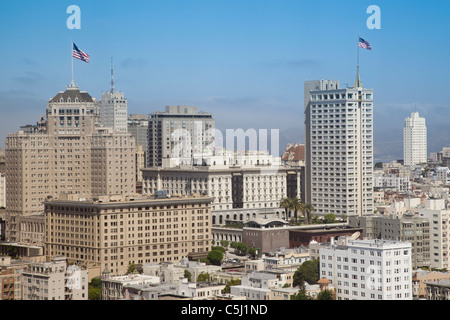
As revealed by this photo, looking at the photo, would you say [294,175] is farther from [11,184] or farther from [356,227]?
[11,184]

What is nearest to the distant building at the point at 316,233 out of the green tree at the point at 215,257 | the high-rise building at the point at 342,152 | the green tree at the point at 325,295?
the green tree at the point at 215,257

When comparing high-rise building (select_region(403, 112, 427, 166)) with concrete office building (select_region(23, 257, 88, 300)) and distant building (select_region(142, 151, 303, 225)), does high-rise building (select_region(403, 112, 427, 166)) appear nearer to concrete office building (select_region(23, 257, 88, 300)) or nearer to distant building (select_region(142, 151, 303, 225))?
distant building (select_region(142, 151, 303, 225))

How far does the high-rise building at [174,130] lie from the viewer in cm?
8600

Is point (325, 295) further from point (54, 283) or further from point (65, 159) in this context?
point (65, 159)

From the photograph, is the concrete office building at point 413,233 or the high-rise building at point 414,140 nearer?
the concrete office building at point 413,233

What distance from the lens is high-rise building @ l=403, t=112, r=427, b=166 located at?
124 metres

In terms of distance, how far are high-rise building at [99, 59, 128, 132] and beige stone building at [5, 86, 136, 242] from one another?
38.2 meters

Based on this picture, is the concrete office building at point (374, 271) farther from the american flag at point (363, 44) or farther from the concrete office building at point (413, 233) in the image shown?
the american flag at point (363, 44)

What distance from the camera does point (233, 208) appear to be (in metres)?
66.6

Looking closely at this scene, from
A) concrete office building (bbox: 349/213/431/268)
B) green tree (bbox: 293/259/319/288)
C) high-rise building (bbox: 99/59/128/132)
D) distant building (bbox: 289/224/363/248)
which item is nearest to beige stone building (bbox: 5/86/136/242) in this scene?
distant building (bbox: 289/224/363/248)

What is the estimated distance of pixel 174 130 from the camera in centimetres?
8744

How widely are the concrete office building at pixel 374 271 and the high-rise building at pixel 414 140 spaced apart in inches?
3335

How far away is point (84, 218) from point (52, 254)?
3.94 m
